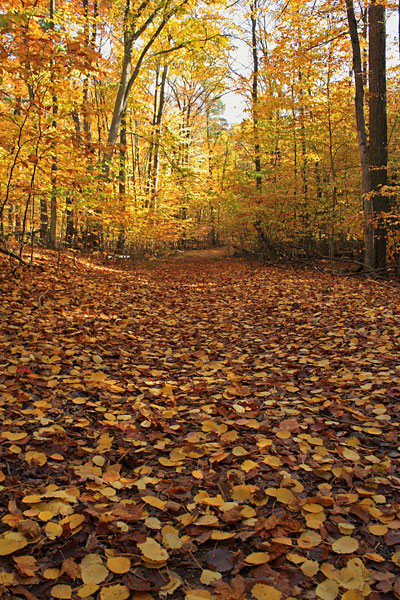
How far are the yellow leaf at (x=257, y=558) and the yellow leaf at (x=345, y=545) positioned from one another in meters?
0.27

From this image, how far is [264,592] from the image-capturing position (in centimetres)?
122

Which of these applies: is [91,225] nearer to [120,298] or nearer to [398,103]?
[120,298]

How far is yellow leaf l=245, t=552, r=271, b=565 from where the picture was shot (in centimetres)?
134

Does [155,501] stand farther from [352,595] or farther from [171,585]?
[352,595]

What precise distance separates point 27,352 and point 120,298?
120 inches

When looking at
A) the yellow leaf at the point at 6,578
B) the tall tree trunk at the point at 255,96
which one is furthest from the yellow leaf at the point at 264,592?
the tall tree trunk at the point at 255,96

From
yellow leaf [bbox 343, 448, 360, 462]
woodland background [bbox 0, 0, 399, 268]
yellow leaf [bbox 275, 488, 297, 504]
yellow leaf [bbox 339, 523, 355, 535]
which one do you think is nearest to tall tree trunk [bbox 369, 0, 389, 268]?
woodland background [bbox 0, 0, 399, 268]

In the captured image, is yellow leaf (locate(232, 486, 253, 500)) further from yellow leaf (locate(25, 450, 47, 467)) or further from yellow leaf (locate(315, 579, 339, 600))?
yellow leaf (locate(25, 450, 47, 467))

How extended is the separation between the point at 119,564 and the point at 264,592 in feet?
1.69

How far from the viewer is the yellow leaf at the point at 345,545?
139cm

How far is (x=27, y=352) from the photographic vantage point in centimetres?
344

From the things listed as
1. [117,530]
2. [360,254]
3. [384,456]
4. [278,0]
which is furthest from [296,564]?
[278,0]

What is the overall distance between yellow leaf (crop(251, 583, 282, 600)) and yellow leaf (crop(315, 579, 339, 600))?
0.14m

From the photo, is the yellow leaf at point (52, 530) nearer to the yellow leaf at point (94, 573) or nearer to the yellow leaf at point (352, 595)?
the yellow leaf at point (94, 573)
